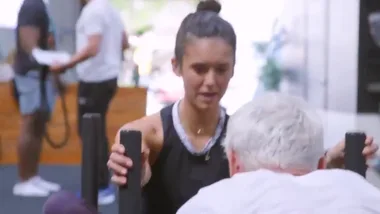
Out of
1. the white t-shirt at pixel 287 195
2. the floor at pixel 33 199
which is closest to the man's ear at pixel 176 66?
the white t-shirt at pixel 287 195

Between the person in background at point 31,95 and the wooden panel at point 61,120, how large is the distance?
428 mm

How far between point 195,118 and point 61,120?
2.91 metres

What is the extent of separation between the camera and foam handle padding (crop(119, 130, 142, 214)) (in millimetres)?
1089

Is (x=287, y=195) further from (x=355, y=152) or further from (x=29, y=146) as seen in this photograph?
(x=29, y=146)

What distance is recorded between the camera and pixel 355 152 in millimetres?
1138

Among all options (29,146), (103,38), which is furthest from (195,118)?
(29,146)

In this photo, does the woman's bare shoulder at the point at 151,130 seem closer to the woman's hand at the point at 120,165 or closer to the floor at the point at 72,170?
the woman's hand at the point at 120,165

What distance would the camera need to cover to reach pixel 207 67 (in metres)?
1.27

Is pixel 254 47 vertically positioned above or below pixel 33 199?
above

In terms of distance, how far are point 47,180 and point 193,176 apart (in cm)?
259

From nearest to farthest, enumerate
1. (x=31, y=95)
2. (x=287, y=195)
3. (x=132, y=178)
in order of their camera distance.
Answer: (x=287, y=195) → (x=132, y=178) → (x=31, y=95)

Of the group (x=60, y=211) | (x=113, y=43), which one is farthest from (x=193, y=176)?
(x=113, y=43)

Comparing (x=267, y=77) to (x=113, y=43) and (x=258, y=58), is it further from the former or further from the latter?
(x=113, y=43)

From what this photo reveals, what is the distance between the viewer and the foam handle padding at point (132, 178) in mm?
1089
